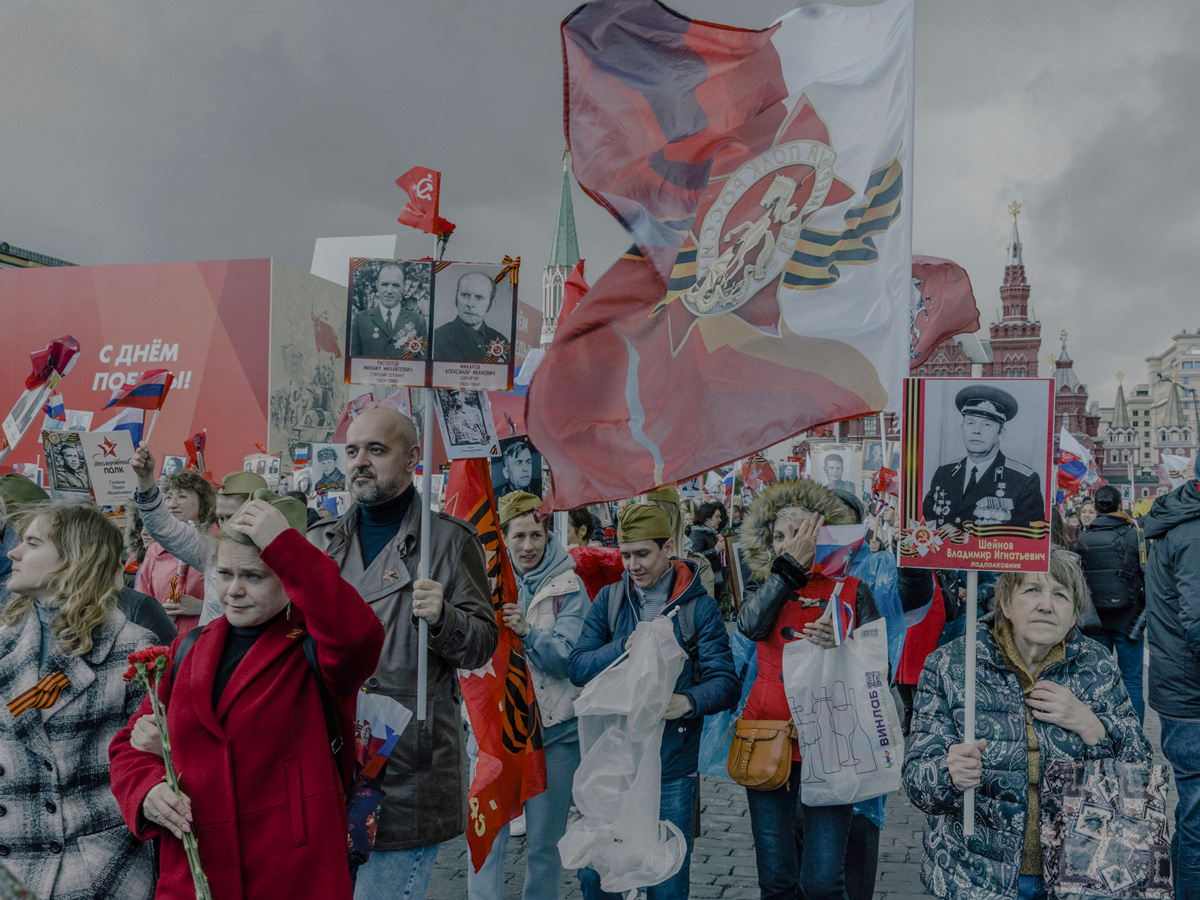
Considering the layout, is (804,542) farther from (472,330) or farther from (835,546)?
(472,330)

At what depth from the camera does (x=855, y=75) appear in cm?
475

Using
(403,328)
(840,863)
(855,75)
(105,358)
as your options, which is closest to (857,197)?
(855,75)

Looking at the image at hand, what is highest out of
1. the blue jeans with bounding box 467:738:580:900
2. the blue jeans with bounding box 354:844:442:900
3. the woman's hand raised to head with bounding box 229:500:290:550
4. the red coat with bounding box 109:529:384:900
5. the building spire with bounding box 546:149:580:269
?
the building spire with bounding box 546:149:580:269

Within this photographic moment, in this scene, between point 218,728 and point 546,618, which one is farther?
point 546,618

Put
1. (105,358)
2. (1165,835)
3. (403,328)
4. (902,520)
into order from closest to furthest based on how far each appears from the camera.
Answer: (1165,835)
(902,520)
(403,328)
(105,358)

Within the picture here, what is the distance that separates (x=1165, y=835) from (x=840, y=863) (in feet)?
4.59

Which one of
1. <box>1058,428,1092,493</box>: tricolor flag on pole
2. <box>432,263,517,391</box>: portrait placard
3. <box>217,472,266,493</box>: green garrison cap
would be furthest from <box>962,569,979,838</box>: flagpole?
<box>1058,428,1092,493</box>: tricolor flag on pole

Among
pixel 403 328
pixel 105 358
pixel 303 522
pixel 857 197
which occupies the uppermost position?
pixel 105 358

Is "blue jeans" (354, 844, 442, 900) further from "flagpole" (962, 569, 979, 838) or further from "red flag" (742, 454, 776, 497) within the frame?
"red flag" (742, 454, 776, 497)

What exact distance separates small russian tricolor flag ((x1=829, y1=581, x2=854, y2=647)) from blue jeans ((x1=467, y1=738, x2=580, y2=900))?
1.22 m

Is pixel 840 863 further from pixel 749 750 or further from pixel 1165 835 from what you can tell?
pixel 1165 835

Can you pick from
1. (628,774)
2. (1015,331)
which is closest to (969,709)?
(628,774)

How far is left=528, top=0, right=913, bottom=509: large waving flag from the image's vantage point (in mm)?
4340

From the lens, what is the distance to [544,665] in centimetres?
418
